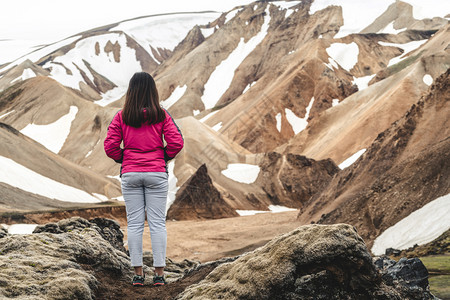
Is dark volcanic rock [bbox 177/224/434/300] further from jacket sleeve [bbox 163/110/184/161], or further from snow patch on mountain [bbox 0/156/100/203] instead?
snow patch on mountain [bbox 0/156/100/203]

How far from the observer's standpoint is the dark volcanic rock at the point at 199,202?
130 ft

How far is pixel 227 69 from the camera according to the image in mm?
121750

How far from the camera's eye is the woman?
6492 millimetres

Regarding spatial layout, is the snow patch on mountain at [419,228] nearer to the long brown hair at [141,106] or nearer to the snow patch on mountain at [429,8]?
the long brown hair at [141,106]

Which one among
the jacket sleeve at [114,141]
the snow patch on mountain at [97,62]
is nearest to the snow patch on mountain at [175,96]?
the snow patch on mountain at [97,62]

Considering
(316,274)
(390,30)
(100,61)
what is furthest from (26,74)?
(316,274)

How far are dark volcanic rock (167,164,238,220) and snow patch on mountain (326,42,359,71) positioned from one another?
2094 inches

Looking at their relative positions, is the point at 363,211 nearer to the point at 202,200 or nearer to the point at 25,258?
the point at 25,258

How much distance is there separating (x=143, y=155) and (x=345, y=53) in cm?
8758

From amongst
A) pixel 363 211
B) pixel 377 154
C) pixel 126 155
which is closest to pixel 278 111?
pixel 377 154

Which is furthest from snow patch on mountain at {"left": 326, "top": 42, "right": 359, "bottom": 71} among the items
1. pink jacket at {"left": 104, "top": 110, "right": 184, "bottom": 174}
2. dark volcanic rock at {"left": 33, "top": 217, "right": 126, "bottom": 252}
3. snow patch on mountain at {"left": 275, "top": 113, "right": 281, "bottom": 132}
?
pink jacket at {"left": 104, "top": 110, "right": 184, "bottom": 174}

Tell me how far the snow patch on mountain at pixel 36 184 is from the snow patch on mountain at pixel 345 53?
59.3 m

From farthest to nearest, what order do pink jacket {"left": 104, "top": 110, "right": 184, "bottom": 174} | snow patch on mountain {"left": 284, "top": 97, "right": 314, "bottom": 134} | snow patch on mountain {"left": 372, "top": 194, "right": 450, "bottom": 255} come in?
snow patch on mountain {"left": 284, "top": 97, "right": 314, "bottom": 134}, snow patch on mountain {"left": 372, "top": 194, "right": 450, "bottom": 255}, pink jacket {"left": 104, "top": 110, "right": 184, "bottom": 174}

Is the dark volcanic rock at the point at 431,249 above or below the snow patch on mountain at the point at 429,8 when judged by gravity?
below
